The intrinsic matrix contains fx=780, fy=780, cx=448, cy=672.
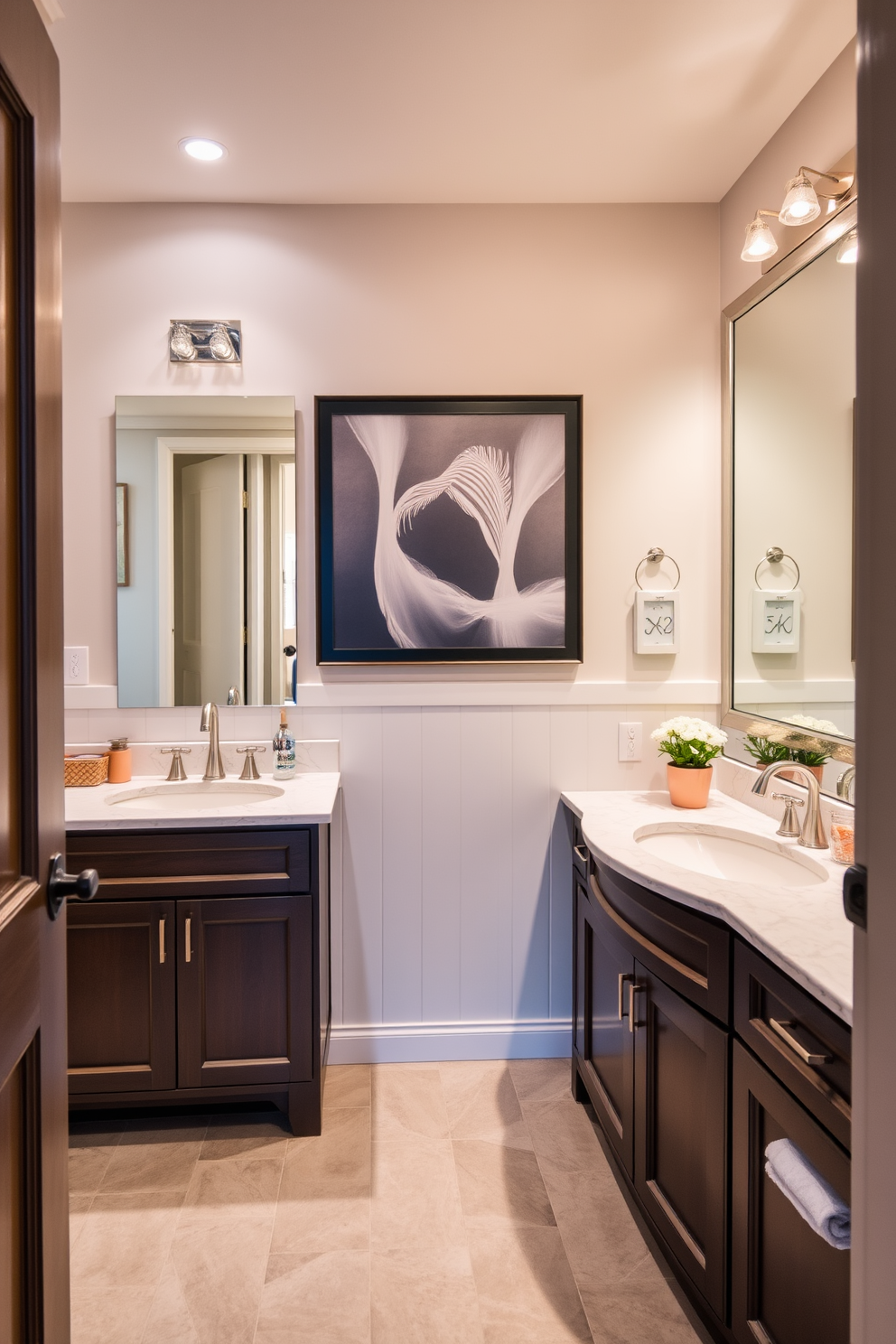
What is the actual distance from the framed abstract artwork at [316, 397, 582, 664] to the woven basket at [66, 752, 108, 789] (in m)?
0.72

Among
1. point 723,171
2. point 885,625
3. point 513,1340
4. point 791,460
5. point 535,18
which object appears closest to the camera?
point 885,625

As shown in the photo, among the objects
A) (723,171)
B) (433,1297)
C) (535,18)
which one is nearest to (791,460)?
(723,171)

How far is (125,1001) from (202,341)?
6.19ft

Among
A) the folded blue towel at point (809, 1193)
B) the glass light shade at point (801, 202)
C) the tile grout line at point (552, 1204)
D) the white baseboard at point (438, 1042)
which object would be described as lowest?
the tile grout line at point (552, 1204)

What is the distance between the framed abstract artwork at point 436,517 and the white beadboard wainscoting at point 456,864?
26 centimetres

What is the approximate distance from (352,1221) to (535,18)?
2.66m

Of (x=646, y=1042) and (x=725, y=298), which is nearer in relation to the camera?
(x=646, y=1042)

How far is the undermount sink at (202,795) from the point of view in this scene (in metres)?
2.30

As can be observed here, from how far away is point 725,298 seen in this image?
93.5 inches

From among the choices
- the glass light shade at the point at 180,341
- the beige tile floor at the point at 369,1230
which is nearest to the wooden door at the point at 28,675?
the beige tile floor at the point at 369,1230

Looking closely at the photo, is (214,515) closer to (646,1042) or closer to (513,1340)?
(646,1042)

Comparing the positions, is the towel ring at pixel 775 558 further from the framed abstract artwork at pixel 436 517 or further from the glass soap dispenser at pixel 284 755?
the glass soap dispenser at pixel 284 755

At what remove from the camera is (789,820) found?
181 cm

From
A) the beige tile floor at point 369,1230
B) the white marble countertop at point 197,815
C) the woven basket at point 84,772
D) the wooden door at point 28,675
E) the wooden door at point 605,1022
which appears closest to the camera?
the wooden door at point 28,675
